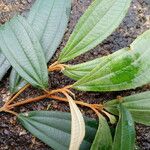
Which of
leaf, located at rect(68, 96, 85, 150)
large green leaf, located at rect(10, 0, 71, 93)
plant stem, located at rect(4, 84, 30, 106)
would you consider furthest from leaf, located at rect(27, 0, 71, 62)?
leaf, located at rect(68, 96, 85, 150)

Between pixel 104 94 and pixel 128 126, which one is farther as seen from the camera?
pixel 104 94

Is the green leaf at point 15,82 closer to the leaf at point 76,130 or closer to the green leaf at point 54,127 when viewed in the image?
the green leaf at point 54,127

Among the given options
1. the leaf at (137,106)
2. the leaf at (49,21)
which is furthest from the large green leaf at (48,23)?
the leaf at (137,106)

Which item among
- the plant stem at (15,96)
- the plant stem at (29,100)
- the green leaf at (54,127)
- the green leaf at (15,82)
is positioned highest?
the green leaf at (15,82)

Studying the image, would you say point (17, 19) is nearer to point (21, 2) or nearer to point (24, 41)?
point (24, 41)

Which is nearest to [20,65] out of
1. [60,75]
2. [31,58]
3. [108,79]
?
[31,58]

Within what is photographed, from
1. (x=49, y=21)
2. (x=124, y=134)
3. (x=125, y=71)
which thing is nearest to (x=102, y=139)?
(x=124, y=134)
